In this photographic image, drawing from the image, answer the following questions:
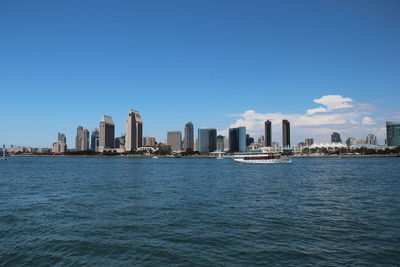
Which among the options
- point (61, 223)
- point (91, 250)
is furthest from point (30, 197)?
point (91, 250)

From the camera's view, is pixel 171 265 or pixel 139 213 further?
pixel 139 213

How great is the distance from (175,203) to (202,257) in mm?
16722

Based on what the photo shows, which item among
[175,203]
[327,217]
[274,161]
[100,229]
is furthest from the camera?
[274,161]

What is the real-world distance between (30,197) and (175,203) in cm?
1874

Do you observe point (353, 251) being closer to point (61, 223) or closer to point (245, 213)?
point (245, 213)

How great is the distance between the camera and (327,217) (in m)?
26.0

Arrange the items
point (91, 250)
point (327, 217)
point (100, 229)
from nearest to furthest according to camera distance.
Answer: point (91, 250), point (100, 229), point (327, 217)

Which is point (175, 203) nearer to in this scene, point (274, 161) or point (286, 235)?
point (286, 235)

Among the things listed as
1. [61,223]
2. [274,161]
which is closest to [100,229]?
[61,223]

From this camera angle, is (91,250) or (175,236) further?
(175,236)

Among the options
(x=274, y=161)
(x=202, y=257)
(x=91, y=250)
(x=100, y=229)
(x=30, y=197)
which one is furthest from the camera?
(x=274, y=161)

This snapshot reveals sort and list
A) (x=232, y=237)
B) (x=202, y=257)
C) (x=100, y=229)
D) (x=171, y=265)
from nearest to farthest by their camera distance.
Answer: (x=171, y=265) < (x=202, y=257) < (x=232, y=237) < (x=100, y=229)

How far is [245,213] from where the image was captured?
27.4 metres

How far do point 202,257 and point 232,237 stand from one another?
4.10 m
